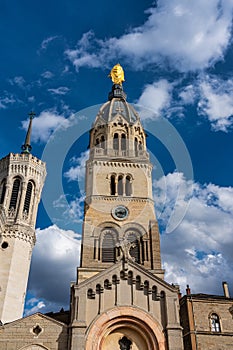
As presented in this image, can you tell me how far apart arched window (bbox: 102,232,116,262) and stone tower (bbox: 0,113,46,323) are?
986 cm

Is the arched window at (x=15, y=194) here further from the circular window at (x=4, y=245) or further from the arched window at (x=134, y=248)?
the arched window at (x=134, y=248)

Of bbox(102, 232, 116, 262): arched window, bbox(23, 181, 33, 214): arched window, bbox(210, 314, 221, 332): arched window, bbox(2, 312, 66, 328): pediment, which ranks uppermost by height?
bbox(23, 181, 33, 214): arched window

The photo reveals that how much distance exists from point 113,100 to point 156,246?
27.7 meters

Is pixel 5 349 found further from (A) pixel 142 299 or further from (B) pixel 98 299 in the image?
(A) pixel 142 299

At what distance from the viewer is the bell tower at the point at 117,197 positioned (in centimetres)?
4200

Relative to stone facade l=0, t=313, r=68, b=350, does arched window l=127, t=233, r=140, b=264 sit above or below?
above

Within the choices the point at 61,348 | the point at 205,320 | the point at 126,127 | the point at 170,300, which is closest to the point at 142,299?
the point at 170,300

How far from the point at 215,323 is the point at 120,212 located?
16.4 meters

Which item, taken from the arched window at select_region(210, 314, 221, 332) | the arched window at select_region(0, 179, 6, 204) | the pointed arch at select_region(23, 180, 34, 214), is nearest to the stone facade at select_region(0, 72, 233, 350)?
the arched window at select_region(210, 314, 221, 332)

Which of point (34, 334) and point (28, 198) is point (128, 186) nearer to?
point (28, 198)

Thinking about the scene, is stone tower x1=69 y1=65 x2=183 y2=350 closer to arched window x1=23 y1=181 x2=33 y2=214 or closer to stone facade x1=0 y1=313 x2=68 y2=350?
stone facade x1=0 y1=313 x2=68 y2=350

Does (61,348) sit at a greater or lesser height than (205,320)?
lesser

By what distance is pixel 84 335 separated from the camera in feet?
91.7

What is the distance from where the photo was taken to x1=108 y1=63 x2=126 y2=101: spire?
63.6 metres
